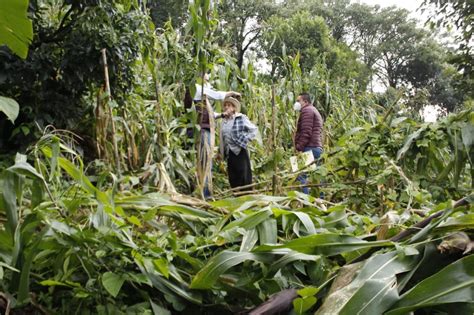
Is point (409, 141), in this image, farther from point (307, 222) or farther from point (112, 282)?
point (112, 282)

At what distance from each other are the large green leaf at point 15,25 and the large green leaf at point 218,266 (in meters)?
0.83

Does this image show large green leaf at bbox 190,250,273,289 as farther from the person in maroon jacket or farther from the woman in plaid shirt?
the person in maroon jacket

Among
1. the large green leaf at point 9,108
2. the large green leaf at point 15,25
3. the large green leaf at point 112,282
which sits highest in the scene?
the large green leaf at point 15,25

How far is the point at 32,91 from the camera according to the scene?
4254mm

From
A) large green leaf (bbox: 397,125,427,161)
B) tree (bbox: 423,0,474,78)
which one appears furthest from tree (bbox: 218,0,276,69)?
large green leaf (bbox: 397,125,427,161)

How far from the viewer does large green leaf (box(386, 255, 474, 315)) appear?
43.3 inches

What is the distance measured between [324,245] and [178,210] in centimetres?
61

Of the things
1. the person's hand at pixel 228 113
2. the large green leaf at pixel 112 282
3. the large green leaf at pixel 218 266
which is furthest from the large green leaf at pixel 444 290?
the person's hand at pixel 228 113

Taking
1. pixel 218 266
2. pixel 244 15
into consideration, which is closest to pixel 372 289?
pixel 218 266

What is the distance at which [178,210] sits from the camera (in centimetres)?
184

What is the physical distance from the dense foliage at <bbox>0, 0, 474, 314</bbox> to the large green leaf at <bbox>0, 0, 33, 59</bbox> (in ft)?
0.63

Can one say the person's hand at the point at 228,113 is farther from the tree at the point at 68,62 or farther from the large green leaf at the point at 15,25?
the large green leaf at the point at 15,25

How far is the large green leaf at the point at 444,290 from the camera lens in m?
1.10

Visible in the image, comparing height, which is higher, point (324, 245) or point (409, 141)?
point (409, 141)
